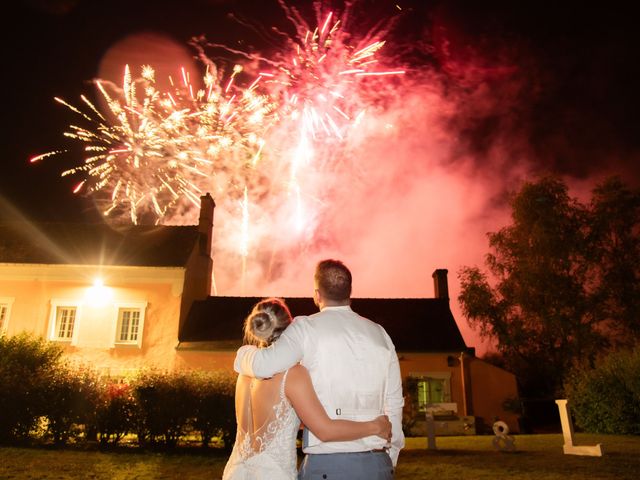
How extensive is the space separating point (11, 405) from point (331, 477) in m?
12.5

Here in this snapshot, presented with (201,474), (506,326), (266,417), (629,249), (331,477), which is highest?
(629,249)

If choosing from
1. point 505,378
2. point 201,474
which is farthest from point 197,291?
point 201,474

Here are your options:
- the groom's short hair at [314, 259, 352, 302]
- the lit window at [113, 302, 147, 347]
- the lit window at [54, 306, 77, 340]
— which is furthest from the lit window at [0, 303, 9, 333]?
the groom's short hair at [314, 259, 352, 302]

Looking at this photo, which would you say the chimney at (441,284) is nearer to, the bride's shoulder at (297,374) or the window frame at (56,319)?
the window frame at (56,319)

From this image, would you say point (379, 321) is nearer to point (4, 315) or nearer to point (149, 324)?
point (149, 324)

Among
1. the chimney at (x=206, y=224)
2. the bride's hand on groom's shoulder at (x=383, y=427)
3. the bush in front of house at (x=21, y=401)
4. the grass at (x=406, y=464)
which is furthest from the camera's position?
the chimney at (x=206, y=224)

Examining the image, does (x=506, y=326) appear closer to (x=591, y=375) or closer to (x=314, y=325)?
(x=591, y=375)

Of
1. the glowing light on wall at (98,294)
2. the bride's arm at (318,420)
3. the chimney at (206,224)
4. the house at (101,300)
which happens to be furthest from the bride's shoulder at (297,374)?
the chimney at (206,224)

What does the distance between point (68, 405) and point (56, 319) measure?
38.4ft

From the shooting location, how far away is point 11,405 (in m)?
12.5

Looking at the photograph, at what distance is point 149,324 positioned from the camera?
22.6m

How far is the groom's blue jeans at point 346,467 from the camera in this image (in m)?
2.80

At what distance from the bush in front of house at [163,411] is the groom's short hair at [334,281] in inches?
410

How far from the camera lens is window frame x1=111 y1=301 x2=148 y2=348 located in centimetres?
2233
